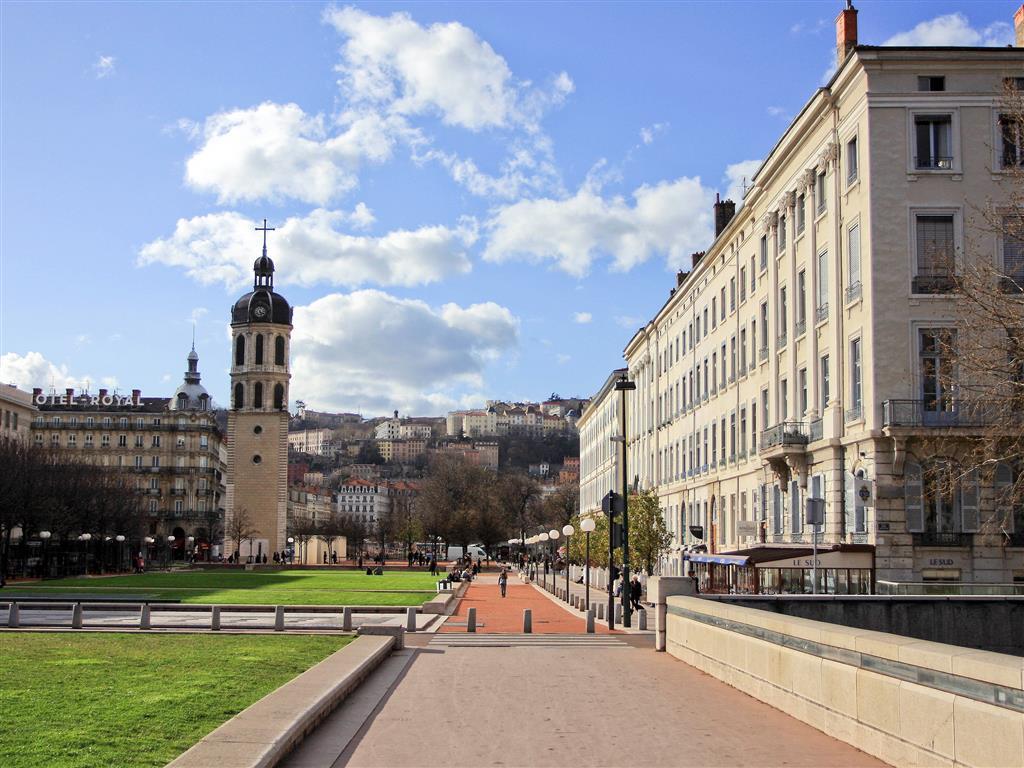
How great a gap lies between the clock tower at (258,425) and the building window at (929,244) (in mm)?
90858

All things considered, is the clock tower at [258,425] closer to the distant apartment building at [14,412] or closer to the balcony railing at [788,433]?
the distant apartment building at [14,412]

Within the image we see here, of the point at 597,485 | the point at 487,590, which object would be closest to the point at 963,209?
the point at 487,590

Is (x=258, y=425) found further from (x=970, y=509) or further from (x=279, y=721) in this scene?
(x=279, y=721)

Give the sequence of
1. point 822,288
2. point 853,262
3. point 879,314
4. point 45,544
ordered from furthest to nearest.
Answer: point 45,544
point 822,288
point 853,262
point 879,314

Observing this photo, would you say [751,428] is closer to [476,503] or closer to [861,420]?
[861,420]

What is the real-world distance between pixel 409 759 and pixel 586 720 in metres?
3.52

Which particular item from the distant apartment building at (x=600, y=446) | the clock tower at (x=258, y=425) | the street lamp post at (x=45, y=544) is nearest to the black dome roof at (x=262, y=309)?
the clock tower at (x=258, y=425)

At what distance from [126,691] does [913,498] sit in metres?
26.1

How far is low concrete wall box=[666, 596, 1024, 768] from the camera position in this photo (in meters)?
9.24

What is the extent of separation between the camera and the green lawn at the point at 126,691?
11.0 m

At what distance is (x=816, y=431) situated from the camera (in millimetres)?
40531

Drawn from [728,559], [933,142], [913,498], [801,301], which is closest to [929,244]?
[933,142]

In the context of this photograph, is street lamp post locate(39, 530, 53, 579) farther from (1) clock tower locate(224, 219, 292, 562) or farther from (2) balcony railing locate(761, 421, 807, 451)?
(2) balcony railing locate(761, 421, 807, 451)

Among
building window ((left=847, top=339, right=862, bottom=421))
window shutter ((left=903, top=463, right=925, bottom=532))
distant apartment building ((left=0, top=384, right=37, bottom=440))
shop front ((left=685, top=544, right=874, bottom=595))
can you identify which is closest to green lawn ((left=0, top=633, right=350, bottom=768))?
shop front ((left=685, top=544, right=874, bottom=595))
